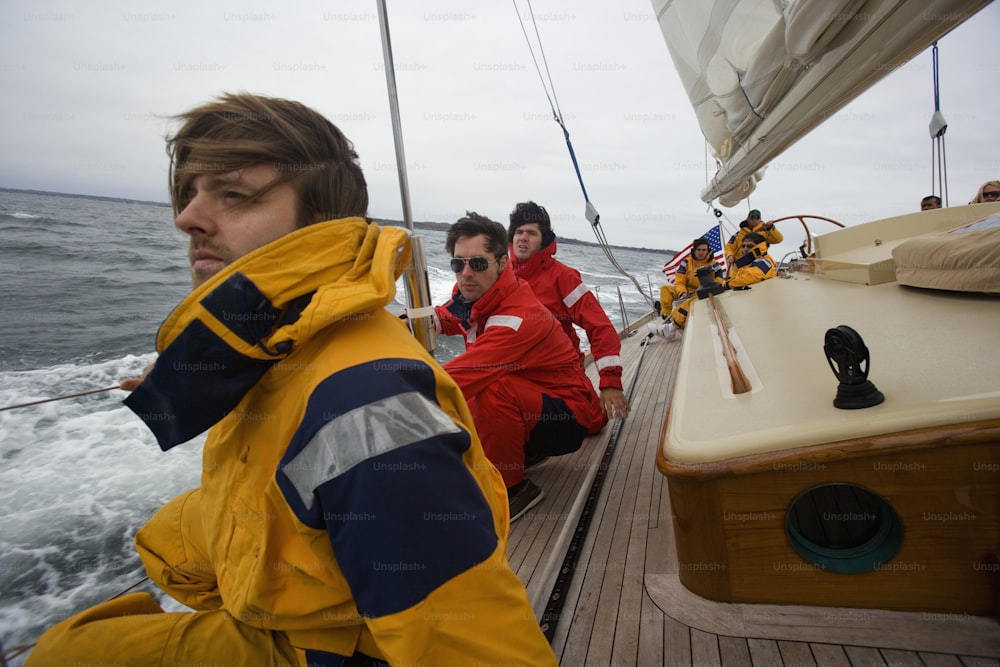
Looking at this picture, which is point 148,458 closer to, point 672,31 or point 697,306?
point 697,306

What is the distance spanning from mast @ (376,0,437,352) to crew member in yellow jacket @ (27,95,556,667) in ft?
1.66

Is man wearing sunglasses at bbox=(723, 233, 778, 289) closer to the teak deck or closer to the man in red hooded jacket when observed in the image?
the man in red hooded jacket

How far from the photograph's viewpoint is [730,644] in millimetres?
1209

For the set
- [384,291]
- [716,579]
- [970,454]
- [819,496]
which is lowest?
[716,579]

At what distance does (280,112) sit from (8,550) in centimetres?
350

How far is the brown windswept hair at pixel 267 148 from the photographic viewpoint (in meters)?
0.86

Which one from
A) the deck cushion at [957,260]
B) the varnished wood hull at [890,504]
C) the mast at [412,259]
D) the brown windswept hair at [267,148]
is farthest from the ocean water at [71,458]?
the deck cushion at [957,260]

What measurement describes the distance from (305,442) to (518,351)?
168cm

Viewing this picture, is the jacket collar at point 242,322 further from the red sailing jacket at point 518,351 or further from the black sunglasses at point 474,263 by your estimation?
the black sunglasses at point 474,263

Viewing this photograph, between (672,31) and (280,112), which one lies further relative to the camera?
(672,31)

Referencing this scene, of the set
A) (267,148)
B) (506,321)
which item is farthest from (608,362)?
(267,148)

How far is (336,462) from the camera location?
25.0 inches

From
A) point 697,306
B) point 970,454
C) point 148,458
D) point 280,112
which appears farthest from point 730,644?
point 148,458

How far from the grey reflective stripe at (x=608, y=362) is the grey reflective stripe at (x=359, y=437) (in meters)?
2.19
